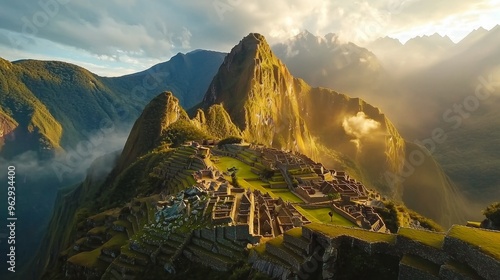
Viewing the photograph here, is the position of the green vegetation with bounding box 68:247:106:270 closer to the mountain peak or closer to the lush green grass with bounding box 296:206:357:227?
Result: the lush green grass with bounding box 296:206:357:227

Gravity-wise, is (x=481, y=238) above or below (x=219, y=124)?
below

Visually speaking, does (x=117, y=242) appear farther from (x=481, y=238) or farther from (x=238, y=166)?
(x=238, y=166)

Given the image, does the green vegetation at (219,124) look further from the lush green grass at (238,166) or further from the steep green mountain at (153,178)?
the lush green grass at (238,166)

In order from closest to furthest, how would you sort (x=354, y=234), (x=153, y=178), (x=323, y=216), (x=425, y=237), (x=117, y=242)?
1. (x=425, y=237)
2. (x=354, y=234)
3. (x=117, y=242)
4. (x=323, y=216)
5. (x=153, y=178)

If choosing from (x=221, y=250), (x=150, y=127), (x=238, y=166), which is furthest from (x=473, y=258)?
(x=150, y=127)

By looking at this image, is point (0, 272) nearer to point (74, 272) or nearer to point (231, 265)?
point (74, 272)

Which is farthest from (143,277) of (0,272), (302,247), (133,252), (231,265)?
(0,272)
